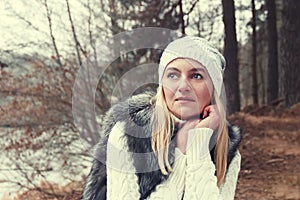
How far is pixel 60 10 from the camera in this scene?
164 centimetres

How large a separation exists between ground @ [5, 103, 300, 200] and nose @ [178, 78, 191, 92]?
82cm

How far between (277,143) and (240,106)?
29 centimetres

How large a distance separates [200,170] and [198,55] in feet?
0.84

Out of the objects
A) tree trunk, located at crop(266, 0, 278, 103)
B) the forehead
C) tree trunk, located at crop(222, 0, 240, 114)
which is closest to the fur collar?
the forehead

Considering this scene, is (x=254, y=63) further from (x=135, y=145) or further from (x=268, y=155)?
(x=135, y=145)

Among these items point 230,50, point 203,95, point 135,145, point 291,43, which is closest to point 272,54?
point 291,43

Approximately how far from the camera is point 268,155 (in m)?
1.94

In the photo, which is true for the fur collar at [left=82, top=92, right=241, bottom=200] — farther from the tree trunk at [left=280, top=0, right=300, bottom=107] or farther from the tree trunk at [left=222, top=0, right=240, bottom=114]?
the tree trunk at [left=280, top=0, right=300, bottom=107]

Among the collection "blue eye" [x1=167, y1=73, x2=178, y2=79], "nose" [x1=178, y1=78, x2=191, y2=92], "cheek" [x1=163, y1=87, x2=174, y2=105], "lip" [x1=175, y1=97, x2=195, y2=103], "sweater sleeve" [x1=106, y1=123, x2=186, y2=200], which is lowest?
"sweater sleeve" [x1=106, y1=123, x2=186, y2=200]

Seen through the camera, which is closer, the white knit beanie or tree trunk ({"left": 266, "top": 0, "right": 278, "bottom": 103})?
the white knit beanie

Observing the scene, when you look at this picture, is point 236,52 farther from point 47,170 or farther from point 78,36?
point 47,170

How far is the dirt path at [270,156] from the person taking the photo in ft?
6.01

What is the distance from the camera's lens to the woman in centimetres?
94

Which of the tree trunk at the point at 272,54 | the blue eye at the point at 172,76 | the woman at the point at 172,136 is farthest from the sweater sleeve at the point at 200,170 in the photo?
the tree trunk at the point at 272,54
